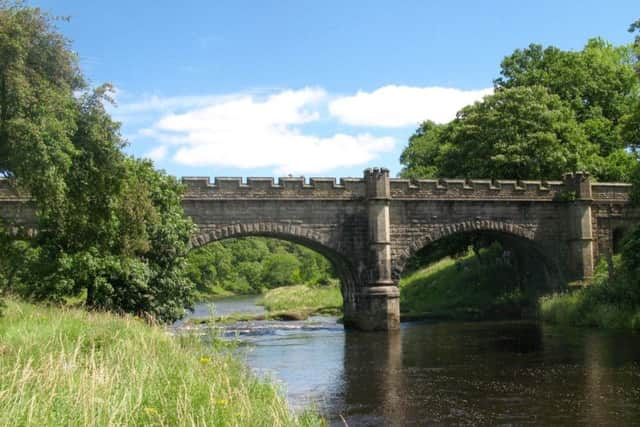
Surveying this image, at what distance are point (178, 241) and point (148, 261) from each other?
1.20 m

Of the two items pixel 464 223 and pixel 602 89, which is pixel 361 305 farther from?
pixel 602 89

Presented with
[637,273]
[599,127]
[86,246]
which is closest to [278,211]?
[86,246]

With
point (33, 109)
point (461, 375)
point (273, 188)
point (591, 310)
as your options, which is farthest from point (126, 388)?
point (591, 310)

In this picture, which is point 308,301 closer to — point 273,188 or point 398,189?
point 398,189

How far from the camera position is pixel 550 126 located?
133 ft

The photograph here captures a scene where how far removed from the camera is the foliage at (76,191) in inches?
562

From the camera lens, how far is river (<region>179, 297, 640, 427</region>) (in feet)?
43.2

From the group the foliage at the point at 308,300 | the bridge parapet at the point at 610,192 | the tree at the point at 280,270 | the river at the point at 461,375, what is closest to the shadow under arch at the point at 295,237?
the river at the point at 461,375

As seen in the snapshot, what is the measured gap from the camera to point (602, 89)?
4803 cm

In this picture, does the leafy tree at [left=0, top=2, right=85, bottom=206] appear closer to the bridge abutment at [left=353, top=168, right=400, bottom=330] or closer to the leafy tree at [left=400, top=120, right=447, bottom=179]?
the bridge abutment at [left=353, top=168, right=400, bottom=330]

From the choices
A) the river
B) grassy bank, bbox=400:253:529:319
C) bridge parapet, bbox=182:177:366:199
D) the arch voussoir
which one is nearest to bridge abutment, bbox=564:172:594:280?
the arch voussoir

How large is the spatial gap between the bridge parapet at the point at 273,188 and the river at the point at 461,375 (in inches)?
235

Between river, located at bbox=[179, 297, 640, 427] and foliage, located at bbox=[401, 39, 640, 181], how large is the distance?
12131 millimetres

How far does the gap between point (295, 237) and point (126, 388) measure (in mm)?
24036
